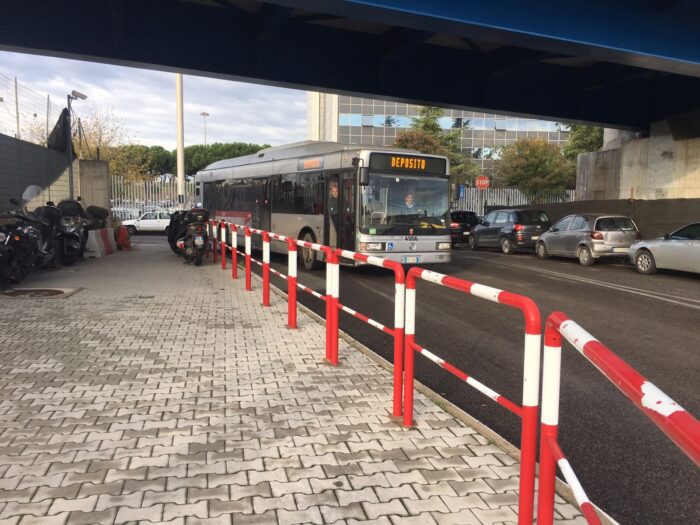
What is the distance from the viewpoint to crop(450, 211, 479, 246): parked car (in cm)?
2642

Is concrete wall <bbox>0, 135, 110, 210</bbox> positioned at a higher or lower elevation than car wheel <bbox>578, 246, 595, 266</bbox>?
higher

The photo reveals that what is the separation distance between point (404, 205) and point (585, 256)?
6.77 metres

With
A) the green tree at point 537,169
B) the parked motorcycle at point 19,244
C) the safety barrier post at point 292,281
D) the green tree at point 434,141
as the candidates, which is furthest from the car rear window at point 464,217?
the green tree at point 434,141

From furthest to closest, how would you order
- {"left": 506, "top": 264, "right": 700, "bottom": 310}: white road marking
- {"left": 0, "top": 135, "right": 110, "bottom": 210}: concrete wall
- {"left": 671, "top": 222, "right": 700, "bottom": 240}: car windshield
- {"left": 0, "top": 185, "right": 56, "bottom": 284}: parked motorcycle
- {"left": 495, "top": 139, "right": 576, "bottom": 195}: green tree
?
{"left": 495, "top": 139, "right": 576, "bottom": 195}: green tree → {"left": 0, "top": 135, "right": 110, "bottom": 210}: concrete wall → {"left": 671, "top": 222, "right": 700, "bottom": 240}: car windshield → {"left": 506, "top": 264, "right": 700, "bottom": 310}: white road marking → {"left": 0, "top": 185, "right": 56, "bottom": 284}: parked motorcycle

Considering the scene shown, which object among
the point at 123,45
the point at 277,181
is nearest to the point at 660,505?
the point at 123,45

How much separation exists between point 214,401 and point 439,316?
486 centimetres

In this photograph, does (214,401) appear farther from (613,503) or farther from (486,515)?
(613,503)

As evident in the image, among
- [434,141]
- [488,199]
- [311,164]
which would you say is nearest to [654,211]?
[311,164]

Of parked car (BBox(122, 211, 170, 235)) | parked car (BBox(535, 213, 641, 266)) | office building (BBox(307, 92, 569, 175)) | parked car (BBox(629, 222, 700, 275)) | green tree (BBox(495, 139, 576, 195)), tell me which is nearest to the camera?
parked car (BBox(629, 222, 700, 275))

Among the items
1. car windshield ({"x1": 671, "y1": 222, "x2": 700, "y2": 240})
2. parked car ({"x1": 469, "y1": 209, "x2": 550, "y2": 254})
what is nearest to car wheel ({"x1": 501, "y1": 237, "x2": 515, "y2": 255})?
A: parked car ({"x1": 469, "y1": 209, "x2": 550, "y2": 254})

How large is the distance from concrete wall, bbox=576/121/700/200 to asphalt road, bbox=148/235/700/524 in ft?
17.7

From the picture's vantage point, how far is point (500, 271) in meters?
15.2

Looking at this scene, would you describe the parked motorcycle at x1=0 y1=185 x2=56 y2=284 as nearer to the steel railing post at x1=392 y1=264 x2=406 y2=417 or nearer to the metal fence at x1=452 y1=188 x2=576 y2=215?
the steel railing post at x1=392 y1=264 x2=406 y2=417

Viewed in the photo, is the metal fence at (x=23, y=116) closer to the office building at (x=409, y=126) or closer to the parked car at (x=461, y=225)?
the parked car at (x=461, y=225)
